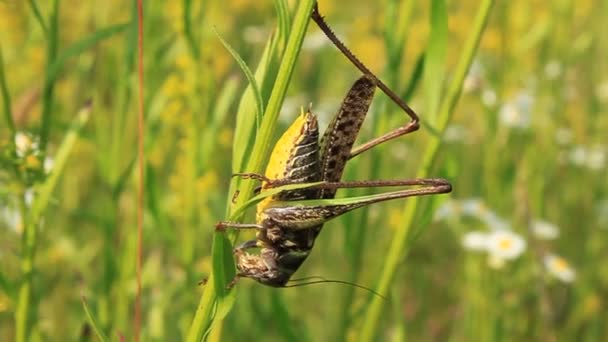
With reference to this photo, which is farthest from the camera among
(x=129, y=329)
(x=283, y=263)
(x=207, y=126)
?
(x=129, y=329)

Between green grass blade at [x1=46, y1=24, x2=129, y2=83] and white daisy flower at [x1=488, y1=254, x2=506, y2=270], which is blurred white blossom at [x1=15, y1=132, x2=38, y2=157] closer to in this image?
green grass blade at [x1=46, y1=24, x2=129, y2=83]

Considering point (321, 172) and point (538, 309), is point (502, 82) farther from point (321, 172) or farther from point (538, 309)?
point (321, 172)

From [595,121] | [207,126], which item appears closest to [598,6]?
[595,121]

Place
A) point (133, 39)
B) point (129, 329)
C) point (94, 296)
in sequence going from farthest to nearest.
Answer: point (129, 329), point (94, 296), point (133, 39)

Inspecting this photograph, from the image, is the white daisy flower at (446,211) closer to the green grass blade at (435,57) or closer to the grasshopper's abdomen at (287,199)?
the green grass blade at (435,57)

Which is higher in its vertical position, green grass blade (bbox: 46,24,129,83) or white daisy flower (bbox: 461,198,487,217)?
green grass blade (bbox: 46,24,129,83)

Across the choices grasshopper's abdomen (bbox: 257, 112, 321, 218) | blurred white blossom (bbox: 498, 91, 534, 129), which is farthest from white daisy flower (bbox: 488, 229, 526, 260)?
grasshopper's abdomen (bbox: 257, 112, 321, 218)

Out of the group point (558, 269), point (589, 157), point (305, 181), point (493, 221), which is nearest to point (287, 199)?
point (305, 181)

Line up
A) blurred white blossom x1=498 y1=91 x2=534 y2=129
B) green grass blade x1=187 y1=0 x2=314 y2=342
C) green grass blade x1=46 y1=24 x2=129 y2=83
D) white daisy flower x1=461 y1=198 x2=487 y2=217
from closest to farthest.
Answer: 1. green grass blade x1=187 y1=0 x2=314 y2=342
2. green grass blade x1=46 y1=24 x2=129 y2=83
3. white daisy flower x1=461 y1=198 x2=487 y2=217
4. blurred white blossom x1=498 y1=91 x2=534 y2=129
